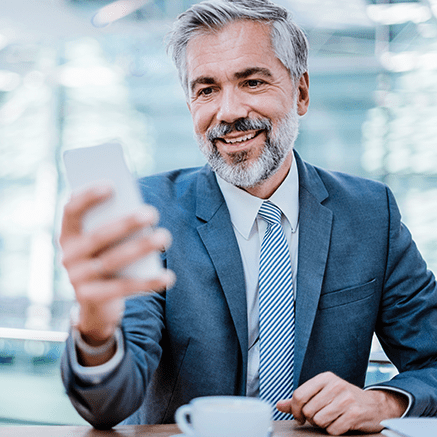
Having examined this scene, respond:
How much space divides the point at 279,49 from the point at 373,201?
0.49 metres

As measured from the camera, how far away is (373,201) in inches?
52.8

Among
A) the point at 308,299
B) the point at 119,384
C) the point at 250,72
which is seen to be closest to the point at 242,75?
the point at 250,72

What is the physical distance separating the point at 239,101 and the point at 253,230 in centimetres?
34

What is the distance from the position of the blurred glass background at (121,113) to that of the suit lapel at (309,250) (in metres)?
2.44

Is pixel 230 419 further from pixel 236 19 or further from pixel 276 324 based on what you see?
pixel 236 19

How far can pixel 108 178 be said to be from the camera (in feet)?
1.73

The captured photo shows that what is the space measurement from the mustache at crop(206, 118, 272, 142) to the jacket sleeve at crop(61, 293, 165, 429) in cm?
56

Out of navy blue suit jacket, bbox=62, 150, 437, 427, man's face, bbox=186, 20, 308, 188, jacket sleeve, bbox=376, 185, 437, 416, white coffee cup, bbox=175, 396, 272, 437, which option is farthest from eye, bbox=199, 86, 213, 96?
white coffee cup, bbox=175, 396, 272, 437

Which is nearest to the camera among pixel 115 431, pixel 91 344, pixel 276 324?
pixel 91 344

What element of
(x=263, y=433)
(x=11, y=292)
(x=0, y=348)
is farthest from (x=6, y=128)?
(x=263, y=433)

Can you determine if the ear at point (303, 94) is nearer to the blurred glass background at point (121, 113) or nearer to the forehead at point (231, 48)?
the forehead at point (231, 48)

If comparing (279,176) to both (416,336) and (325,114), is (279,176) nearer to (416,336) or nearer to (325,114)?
(416,336)

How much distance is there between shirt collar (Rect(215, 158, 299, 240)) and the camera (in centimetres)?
126

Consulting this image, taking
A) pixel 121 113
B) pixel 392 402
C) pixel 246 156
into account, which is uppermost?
pixel 121 113
